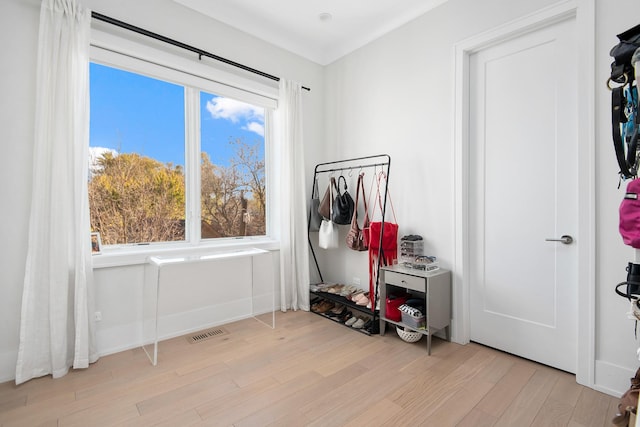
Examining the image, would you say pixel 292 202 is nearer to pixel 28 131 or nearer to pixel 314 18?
pixel 314 18

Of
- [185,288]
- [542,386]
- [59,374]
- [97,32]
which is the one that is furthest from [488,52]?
[59,374]

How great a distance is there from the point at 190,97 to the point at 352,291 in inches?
100

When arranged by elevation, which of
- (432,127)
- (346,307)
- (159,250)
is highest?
(432,127)

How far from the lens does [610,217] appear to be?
1873 mm

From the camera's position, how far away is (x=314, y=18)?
10.2 feet

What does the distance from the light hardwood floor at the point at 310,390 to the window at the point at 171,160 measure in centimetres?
112

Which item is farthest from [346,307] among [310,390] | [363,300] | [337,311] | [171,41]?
[171,41]

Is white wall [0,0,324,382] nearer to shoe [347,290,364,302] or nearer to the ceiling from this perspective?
the ceiling

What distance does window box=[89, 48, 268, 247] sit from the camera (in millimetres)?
2543

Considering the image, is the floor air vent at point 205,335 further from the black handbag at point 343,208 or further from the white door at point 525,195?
the white door at point 525,195

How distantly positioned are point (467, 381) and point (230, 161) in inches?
112

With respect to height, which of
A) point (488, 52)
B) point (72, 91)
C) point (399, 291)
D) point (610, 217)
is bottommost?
point (399, 291)

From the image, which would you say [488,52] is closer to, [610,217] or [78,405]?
[610,217]

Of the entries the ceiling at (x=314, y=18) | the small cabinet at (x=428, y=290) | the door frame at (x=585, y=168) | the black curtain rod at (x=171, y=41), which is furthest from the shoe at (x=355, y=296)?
the ceiling at (x=314, y=18)
